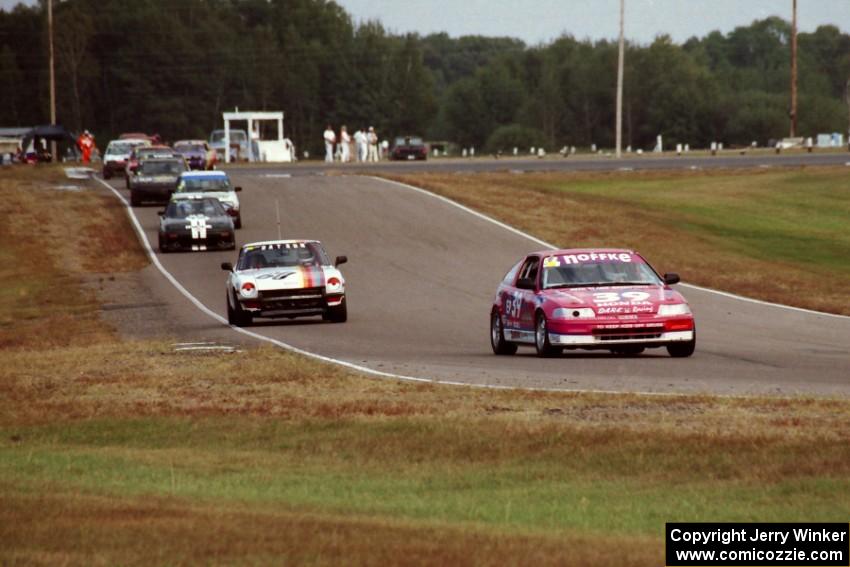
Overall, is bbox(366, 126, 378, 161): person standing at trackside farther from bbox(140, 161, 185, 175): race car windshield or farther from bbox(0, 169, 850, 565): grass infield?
bbox(0, 169, 850, 565): grass infield

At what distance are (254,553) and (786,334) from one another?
57.4ft

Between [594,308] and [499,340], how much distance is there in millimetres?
2208

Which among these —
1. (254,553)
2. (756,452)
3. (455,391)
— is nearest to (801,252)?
(455,391)

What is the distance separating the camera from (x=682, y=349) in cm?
1980

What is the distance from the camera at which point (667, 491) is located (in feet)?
33.8

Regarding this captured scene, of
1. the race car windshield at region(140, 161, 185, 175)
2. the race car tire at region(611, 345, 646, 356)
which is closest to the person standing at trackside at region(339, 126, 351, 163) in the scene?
the race car windshield at region(140, 161, 185, 175)

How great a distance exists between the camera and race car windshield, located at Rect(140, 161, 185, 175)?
53.7 metres

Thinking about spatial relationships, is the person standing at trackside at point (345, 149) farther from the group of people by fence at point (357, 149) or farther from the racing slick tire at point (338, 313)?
the racing slick tire at point (338, 313)

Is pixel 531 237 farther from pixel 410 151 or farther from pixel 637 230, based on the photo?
pixel 410 151

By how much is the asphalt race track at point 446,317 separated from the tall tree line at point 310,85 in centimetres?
9231

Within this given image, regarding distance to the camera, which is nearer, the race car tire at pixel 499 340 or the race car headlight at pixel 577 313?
the race car headlight at pixel 577 313

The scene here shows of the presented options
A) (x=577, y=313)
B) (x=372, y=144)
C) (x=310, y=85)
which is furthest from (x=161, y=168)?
(x=310, y=85)

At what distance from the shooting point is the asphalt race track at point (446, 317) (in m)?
17.7

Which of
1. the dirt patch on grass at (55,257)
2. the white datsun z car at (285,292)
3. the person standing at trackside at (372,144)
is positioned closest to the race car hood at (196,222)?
the dirt patch on grass at (55,257)
